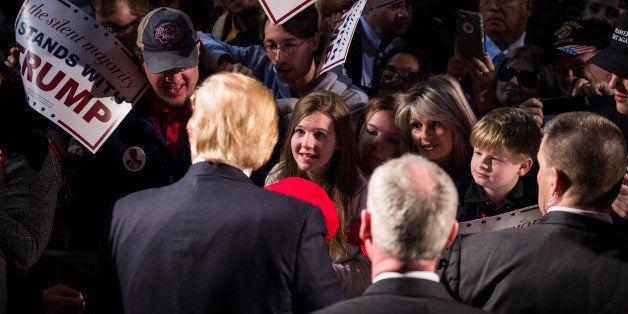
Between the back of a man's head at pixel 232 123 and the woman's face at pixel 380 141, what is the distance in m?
1.54

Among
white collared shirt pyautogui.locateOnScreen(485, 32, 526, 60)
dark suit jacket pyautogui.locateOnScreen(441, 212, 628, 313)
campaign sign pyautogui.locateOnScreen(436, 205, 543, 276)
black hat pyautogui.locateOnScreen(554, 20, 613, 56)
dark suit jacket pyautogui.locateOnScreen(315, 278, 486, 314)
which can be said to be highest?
dark suit jacket pyautogui.locateOnScreen(315, 278, 486, 314)

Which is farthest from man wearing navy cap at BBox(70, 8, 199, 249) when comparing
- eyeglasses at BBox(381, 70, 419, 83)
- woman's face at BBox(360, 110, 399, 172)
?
eyeglasses at BBox(381, 70, 419, 83)

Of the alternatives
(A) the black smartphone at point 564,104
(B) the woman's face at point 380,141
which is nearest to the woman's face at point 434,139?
(B) the woman's face at point 380,141

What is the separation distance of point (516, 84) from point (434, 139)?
87 centimetres

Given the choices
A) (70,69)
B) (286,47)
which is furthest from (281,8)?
(70,69)

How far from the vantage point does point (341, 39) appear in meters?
4.16

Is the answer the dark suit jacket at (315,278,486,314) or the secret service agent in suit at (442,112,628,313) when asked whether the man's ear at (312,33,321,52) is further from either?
the dark suit jacket at (315,278,486,314)

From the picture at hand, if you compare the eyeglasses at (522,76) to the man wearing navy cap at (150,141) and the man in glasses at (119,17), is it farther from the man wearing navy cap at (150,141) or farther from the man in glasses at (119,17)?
the man in glasses at (119,17)

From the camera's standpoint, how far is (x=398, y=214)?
6.50ft

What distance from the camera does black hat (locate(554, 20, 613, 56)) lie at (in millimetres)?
4785

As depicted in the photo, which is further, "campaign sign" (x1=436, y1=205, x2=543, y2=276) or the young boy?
the young boy

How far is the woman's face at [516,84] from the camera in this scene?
182 inches

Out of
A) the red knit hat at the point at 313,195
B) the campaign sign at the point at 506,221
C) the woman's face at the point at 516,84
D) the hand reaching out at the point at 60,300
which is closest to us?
the red knit hat at the point at 313,195

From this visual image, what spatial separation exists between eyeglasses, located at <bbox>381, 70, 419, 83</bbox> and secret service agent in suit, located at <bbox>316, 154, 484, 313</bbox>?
2980 mm
